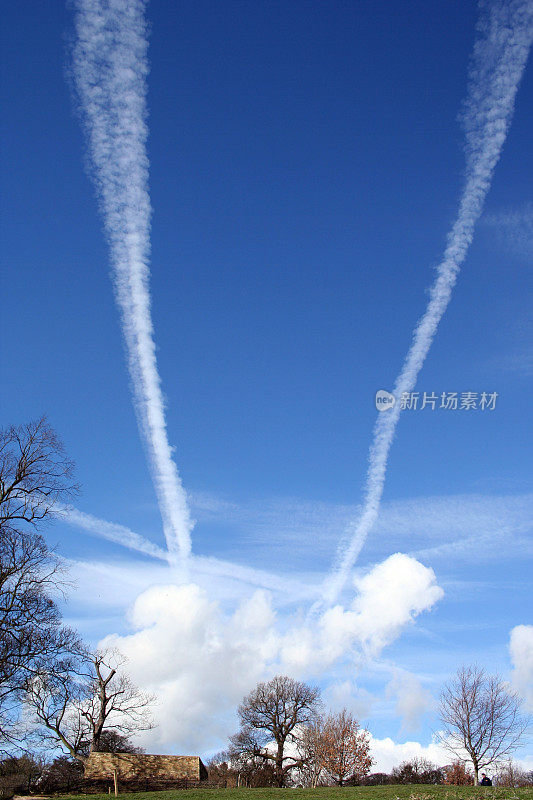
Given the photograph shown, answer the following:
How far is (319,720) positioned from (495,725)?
24760 millimetres

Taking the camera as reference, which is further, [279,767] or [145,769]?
[279,767]

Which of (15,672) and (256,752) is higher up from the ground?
(15,672)

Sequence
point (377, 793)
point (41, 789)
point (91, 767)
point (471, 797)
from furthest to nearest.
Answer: point (91, 767)
point (41, 789)
point (377, 793)
point (471, 797)

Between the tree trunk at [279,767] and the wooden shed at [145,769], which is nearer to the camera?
the wooden shed at [145,769]

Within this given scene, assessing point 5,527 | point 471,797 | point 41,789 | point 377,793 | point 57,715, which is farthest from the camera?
point 57,715

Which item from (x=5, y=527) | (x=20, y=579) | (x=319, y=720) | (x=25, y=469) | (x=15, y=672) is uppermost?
(x=25, y=469)

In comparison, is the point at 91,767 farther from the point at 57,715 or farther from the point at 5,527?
the point at 5,527

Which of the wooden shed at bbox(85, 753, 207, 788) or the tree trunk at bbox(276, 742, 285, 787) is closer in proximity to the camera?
the wooden shed at bbox(85, 753, 207, 788)

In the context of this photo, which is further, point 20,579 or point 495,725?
point 495,725

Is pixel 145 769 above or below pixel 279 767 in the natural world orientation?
above

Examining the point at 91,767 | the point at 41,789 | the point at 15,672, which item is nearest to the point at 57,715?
the point at 91,767

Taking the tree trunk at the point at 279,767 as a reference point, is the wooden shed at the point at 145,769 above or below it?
above

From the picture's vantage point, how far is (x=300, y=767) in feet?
216

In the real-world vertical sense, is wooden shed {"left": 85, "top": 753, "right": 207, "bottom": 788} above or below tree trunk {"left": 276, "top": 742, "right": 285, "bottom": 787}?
above
